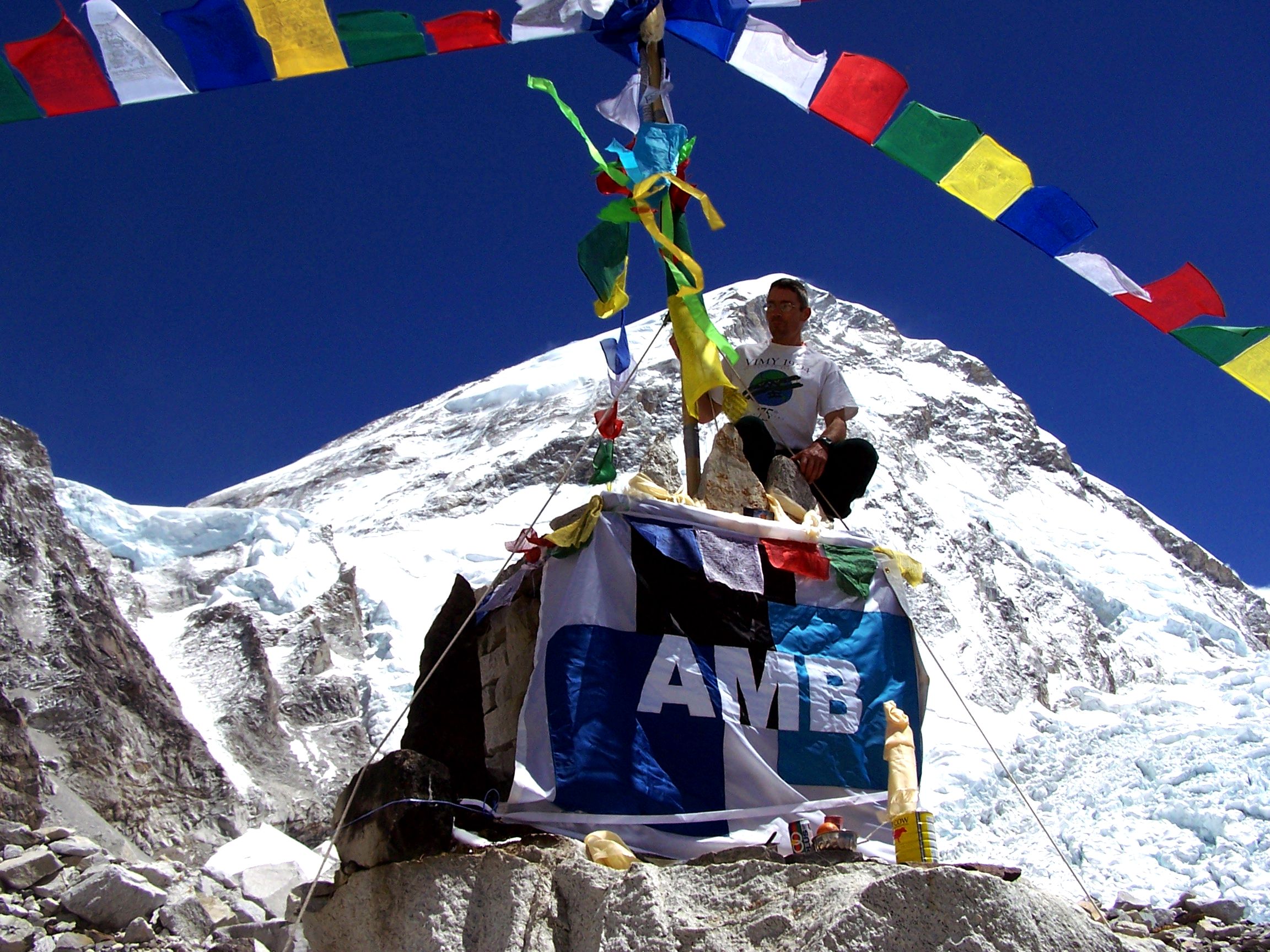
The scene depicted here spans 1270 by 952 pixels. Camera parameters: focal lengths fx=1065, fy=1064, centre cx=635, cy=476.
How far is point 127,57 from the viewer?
3.95 m

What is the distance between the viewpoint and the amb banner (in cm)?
327

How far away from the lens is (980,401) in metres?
56.1

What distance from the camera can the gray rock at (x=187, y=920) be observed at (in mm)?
5340

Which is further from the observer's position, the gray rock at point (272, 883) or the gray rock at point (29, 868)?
the gray rock at point (272, 883)

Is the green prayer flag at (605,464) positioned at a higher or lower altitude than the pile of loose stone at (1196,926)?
higher

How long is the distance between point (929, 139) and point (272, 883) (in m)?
6.04

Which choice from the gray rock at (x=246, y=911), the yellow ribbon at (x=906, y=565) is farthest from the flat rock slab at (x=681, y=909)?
the gray rock at (x=246, y=911)

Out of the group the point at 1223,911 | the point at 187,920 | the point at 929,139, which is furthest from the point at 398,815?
the point at 1223,911

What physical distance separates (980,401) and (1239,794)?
45413 mm

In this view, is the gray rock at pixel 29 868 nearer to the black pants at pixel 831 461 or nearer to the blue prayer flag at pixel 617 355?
the blue prayer flag at pixel 617 355

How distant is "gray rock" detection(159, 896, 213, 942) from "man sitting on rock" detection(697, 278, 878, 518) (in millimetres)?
3693

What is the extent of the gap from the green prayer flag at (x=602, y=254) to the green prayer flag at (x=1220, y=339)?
2218 millimetres

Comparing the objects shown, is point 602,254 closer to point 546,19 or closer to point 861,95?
point 546,19

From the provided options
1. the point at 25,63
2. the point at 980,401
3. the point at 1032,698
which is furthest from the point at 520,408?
the point at 25,63
